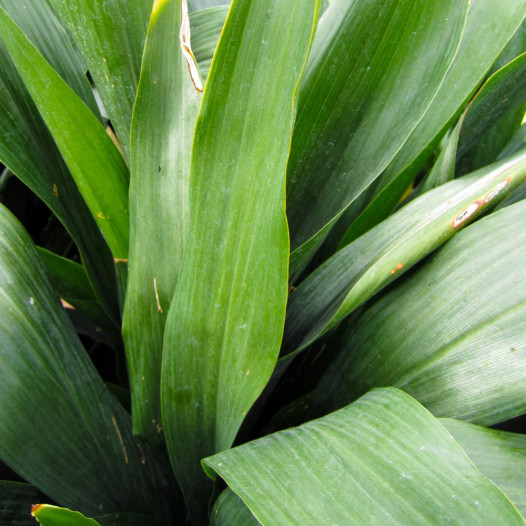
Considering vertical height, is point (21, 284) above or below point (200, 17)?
below

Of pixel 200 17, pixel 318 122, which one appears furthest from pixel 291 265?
pixel 200 17

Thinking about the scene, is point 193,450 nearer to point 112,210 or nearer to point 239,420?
point 239,420

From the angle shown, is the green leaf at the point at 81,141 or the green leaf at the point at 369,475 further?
the green leaf at the point at 81,141

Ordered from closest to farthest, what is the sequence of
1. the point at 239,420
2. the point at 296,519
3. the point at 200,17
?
the point at 296,519, the point at 239,420, the point at 200,17

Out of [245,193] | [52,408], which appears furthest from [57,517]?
[245,193]

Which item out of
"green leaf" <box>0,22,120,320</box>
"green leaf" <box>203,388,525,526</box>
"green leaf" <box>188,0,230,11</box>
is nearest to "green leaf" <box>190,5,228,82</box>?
"green leaf" <box>188,0,230,11</box>

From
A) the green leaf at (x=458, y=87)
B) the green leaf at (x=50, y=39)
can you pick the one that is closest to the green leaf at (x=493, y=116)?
the green leaf at (x=458, y=87)

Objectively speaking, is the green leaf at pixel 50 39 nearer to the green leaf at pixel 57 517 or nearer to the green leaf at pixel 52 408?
the green leaf at pixel 52 408
